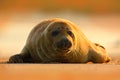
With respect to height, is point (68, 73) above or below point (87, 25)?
below

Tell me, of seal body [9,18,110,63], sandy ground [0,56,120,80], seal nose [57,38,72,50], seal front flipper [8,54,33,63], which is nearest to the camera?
sandy ground [0,56,120,80]

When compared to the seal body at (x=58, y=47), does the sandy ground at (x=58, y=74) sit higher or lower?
lower

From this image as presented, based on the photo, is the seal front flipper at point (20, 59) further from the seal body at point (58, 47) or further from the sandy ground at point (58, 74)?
the sandy ground at point (58, 74)

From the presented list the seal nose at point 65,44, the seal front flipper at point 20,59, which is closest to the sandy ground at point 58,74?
the seal nose at point 65,44

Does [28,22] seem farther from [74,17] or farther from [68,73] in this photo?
[68,73]

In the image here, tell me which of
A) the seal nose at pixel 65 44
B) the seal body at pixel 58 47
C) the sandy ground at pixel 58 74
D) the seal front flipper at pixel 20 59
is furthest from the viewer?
the seal front flipper at pixel 20 59

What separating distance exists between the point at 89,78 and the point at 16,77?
0.54 metres

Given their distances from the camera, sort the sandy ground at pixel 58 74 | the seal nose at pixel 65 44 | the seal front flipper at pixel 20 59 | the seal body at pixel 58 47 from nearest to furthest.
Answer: the sandy ground at pixel 58 74 → the seal nose at pixel 65 44 → the seal body at pixel 58 47 → the seal front flipper at pixel 20 59

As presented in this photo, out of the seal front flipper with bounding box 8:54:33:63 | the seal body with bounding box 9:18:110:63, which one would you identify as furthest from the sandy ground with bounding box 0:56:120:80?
the seal front flipper with bounding box 8:54:33:63

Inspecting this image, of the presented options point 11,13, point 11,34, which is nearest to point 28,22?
point 11,34

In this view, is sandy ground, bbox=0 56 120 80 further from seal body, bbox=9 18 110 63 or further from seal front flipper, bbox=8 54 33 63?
seal front flipper, bbox=8 54 33 63

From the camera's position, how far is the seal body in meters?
7.75

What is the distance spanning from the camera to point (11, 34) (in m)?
→ 15.6

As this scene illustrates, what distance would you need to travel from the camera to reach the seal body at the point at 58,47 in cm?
775
